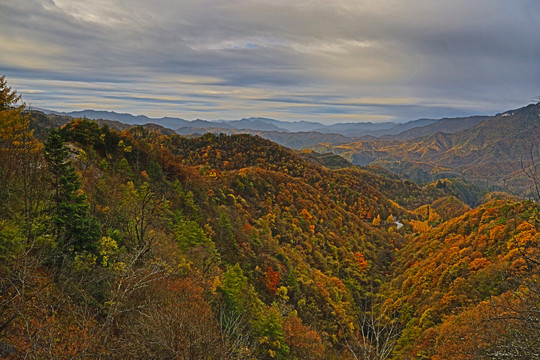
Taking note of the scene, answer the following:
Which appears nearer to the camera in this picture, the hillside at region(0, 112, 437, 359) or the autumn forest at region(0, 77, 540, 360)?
the autumn forest at region(0, 77, 540, 360)

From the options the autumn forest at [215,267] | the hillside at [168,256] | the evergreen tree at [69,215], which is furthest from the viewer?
the evergreen tree at [69,215]

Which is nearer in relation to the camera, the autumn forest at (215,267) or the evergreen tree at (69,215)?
the autumn forest at (215,267)

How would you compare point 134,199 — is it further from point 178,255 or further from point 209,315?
point 209,315

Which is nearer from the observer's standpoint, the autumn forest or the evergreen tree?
the autumn forest

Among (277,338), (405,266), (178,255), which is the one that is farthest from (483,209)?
(178,255)

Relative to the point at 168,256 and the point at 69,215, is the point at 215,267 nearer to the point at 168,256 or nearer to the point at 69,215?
the point at 168,256

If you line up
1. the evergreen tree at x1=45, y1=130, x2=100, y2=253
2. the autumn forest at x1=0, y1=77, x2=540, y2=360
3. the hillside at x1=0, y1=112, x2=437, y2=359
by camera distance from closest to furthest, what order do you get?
the autumn forest at x1=0, y1=77, x2=540, y2=360
the hillside at x1=0, y1=112, x2=437, y2=359
the evergreen tree at x1=45, y1=130, x2=100, y2=253

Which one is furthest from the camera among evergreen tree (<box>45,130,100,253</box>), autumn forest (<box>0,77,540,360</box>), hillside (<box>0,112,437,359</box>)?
evergreen tree (<box>45,130,100,253</box>)

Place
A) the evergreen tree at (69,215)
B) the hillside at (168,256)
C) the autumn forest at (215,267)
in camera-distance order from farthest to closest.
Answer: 1. the evergreen tree at (69,215)
2. the hillside at (168,256)
3. the autumn forest at (215,267)
